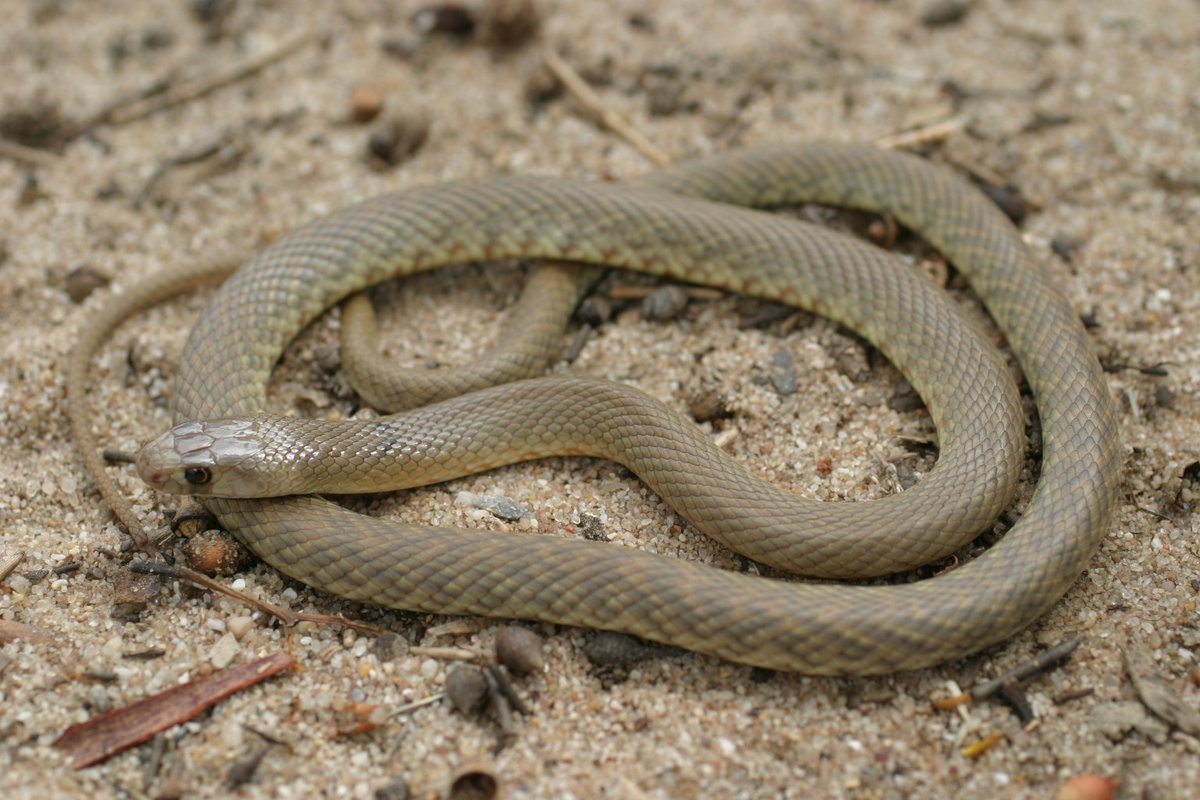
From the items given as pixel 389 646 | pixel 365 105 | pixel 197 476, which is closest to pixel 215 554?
pixel 197 476

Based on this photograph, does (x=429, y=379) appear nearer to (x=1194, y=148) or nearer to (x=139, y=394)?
(x=139, y=394)

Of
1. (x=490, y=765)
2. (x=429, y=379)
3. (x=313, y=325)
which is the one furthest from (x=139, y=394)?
(x=490, y=765)

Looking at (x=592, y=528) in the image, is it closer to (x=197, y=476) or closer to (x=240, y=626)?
(x=240, y=626)

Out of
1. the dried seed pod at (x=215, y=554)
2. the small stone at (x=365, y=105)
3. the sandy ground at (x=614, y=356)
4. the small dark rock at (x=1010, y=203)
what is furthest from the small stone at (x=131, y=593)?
the small dark rock at (x=1010, y=203)

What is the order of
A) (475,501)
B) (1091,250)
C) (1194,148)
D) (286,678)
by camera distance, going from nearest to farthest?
(286,678)
(475,501)
(1091,250)
(1194,148)

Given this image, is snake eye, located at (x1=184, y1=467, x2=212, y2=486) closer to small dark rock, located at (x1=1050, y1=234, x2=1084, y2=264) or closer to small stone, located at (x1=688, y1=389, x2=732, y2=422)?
small stone, located at (x1=688, y1=389, x2=732, y2=422)

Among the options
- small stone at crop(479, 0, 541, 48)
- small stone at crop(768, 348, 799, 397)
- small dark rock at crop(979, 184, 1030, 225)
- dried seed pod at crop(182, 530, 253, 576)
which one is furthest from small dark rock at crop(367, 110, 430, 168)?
small dark rock at crop(979, 184, 1030, 225)
